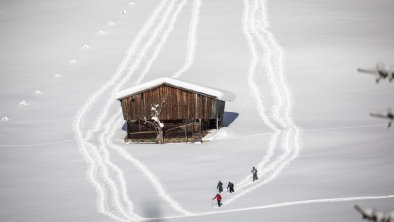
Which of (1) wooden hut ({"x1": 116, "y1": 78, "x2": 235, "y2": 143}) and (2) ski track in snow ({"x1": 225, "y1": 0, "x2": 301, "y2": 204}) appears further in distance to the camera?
(1) wooden hut ({"x1": 116, "y1": 78, "x2": 235, "y2": 143})

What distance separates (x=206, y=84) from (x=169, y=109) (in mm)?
14533

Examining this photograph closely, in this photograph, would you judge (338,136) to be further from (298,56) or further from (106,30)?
(106,30)

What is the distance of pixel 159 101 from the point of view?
44.4 meters

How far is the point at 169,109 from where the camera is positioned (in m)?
44.4

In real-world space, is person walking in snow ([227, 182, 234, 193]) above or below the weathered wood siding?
below

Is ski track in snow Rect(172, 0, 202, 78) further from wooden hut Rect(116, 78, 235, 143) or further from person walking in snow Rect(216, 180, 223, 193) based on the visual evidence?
person walking in snow Rect(216, 180, 223, 193)

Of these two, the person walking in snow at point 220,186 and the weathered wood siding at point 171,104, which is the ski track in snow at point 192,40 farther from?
the person walking in snow at point 220,186

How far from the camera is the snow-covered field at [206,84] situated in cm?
3025

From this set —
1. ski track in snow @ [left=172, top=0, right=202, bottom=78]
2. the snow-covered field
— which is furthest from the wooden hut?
ski track in snow @ [left=172, top=0, right=202, bottom=78]

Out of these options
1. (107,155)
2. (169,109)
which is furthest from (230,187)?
(169,109)

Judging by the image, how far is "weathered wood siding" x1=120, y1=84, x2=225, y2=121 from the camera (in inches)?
1737

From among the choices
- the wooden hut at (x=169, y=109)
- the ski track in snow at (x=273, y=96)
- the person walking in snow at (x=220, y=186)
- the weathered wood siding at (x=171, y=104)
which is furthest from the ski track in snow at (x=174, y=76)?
the weathered wood siding at (x=171, y=104)

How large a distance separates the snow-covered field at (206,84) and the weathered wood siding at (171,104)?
2049 millimetres

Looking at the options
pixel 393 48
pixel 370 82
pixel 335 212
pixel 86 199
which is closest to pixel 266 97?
pixel 370 82
